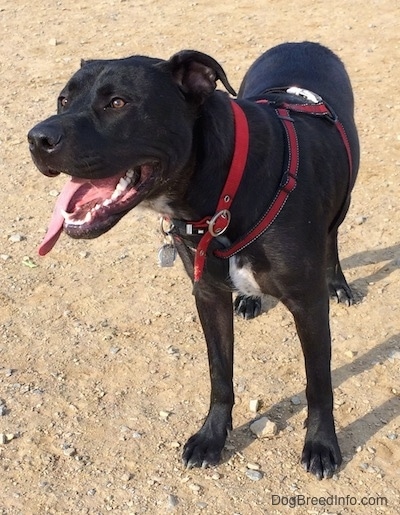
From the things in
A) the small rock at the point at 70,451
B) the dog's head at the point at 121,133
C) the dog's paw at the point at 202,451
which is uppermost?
the dog's head at the point at 121,133

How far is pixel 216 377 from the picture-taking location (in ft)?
12.2

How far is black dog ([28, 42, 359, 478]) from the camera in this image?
2.79 meters

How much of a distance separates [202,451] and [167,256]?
2.98 ft

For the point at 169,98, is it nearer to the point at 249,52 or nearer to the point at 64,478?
the point at 64,478

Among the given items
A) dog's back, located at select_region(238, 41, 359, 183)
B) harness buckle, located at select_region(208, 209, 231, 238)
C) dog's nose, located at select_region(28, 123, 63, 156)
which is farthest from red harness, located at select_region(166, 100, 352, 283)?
dog's back, located at select_region(238, 41, 359, 183)

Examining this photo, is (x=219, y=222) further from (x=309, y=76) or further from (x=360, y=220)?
(x=360, y=220)

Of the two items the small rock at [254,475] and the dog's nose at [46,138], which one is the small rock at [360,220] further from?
the dog's nose at [46,138]

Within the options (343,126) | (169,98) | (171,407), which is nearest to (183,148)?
(169,98)

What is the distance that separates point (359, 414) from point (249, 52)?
5.03 metres

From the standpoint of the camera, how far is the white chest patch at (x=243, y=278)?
10.4 feet

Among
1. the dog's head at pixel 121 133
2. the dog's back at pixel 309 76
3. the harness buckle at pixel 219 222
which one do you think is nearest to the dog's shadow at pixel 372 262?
the dog's back at pixel 309 76

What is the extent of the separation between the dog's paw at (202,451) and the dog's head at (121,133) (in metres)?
1.27

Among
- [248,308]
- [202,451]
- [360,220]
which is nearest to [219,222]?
[202,451]

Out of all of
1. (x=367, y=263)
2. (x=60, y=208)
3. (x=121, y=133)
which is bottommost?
(x=367, y=263)
